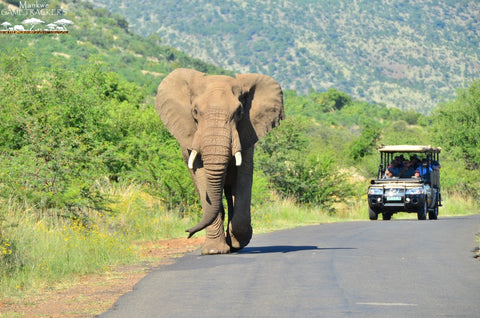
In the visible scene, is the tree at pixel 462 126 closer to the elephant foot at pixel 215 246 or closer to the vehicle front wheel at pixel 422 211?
the vehicle front wheel at pixel 422 211

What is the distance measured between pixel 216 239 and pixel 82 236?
2.46m

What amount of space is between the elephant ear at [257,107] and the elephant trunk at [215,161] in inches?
50.9

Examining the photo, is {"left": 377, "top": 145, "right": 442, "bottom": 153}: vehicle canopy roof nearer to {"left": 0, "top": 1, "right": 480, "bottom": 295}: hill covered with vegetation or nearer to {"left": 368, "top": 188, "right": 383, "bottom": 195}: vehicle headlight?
{"left": 368, "top": 188, "right": 383, "bottom": 195}: vehicle headlight

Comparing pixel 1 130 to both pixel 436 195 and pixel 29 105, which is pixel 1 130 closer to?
pixel 29 105

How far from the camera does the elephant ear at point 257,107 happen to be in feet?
52.9

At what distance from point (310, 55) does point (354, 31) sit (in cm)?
1552

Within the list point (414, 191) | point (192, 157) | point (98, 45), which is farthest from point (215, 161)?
point (98, 45)

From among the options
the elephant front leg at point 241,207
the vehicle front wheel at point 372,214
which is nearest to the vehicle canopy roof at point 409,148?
the vehicle front wheel at point 372,214

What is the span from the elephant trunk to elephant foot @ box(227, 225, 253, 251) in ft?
3.22

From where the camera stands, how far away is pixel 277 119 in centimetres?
1681

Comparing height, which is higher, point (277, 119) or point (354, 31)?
point (354, 31)

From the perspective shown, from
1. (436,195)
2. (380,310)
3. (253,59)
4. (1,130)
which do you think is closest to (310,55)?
(253,59)

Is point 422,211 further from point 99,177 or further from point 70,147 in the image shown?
point 70,147

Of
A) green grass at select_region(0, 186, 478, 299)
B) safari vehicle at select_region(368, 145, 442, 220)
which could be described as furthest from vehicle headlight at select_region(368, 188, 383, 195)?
green grass at select_region(0, 186, 478, 299)
